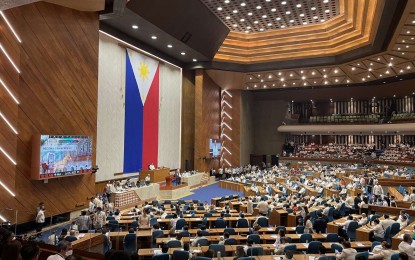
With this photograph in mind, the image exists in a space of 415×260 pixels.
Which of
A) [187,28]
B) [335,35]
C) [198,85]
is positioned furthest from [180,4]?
[335,35]

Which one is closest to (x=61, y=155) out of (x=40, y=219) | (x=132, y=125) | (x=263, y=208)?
(x=40, y=219)

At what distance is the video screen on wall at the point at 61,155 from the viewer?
39.2 feet

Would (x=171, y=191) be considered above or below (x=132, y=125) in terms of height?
below

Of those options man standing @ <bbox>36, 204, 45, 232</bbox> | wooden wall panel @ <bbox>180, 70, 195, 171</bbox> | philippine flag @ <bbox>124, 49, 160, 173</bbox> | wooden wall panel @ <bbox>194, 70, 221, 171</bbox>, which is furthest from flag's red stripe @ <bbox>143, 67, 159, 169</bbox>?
man standing @ <bbox>36, 204, 45, 232</bbox>

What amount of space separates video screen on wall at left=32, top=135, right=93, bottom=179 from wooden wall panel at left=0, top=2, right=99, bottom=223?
1.39 ft

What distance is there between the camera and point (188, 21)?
20609mm

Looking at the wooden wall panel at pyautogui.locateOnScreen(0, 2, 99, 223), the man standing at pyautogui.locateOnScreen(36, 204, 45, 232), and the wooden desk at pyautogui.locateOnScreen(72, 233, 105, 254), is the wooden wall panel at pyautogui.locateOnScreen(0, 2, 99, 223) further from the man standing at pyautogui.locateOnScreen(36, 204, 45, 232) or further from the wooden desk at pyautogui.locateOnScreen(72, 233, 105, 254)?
the wooden desk at pyautogui.locateOnScreen(72, 233, 105, 254)

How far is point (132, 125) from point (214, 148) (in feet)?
32.8

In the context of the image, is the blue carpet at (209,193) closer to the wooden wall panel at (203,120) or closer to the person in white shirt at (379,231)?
the wooden wall panel at (203,120)

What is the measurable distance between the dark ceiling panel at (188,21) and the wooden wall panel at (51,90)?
128 inches

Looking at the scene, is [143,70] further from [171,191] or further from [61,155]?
[61,155]

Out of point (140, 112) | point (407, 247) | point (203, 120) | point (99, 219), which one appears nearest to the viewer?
point (407, 247)

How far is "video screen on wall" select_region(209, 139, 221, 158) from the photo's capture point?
2938cm

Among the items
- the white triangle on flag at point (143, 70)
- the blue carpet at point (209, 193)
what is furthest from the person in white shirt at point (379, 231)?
the white triangle on flag at point (143, 70)
